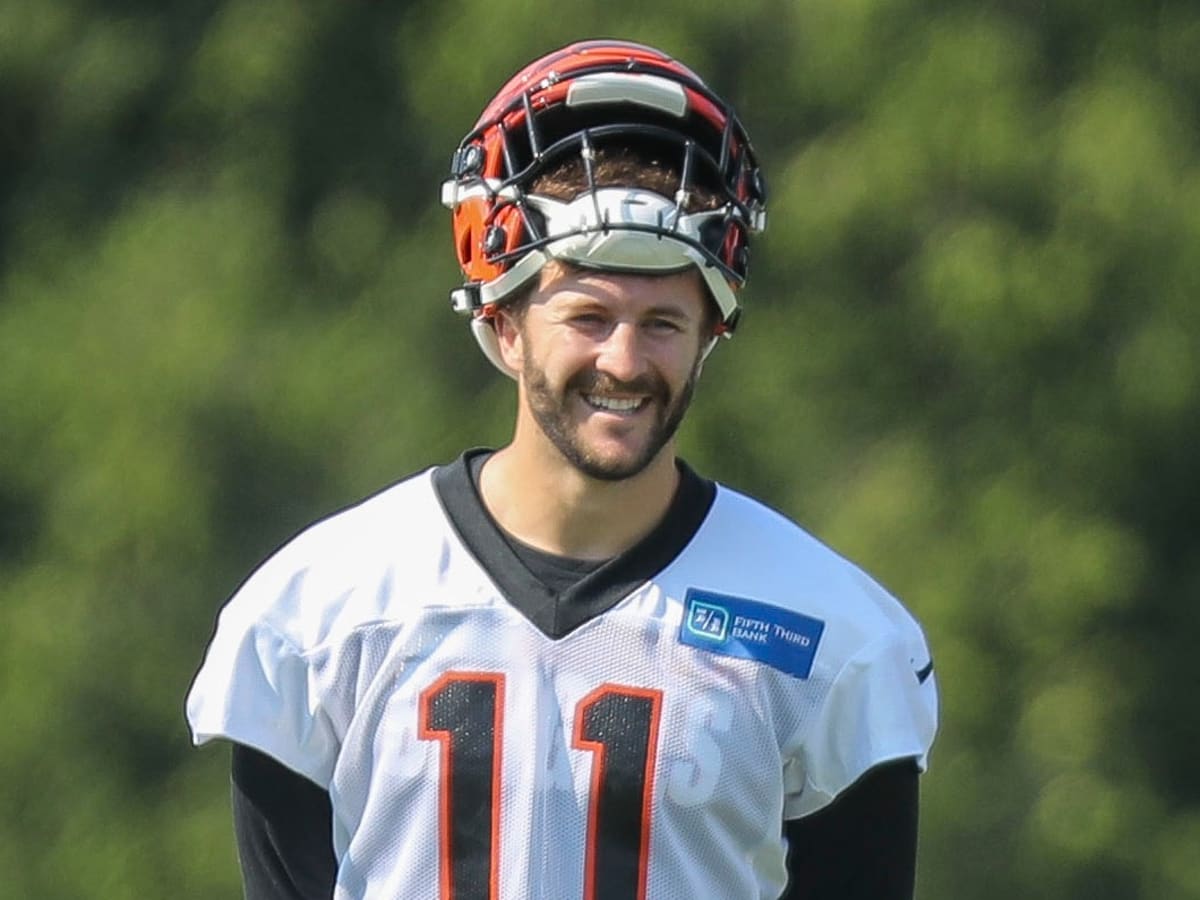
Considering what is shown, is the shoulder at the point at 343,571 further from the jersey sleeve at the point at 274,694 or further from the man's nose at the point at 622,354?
the man's nose at the point at 622,354

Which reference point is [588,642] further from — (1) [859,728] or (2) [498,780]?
(1) [859,728]

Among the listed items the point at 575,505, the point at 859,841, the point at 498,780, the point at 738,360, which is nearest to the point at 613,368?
the point at 575,505

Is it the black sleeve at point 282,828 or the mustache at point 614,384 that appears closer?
the mustache at point 614,384

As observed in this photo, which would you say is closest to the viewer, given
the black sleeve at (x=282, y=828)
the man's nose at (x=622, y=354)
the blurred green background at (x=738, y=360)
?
the man's nose at (x=622, y=354)

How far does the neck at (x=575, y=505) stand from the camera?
252 centimetres

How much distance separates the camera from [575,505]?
253cm

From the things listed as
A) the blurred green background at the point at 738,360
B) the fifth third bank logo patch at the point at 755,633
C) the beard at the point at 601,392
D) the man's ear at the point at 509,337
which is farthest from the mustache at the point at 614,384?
the blurred green background at the point at 738,360

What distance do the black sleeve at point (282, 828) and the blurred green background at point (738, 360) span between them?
2563 mm

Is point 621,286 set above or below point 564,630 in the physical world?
above

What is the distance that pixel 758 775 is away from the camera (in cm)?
245

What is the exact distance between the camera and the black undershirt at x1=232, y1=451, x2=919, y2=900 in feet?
8.21

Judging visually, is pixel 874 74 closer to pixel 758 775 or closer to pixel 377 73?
pixel 377 73

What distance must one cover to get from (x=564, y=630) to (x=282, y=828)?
13.9 inches

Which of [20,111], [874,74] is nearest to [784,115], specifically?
[874,74]
